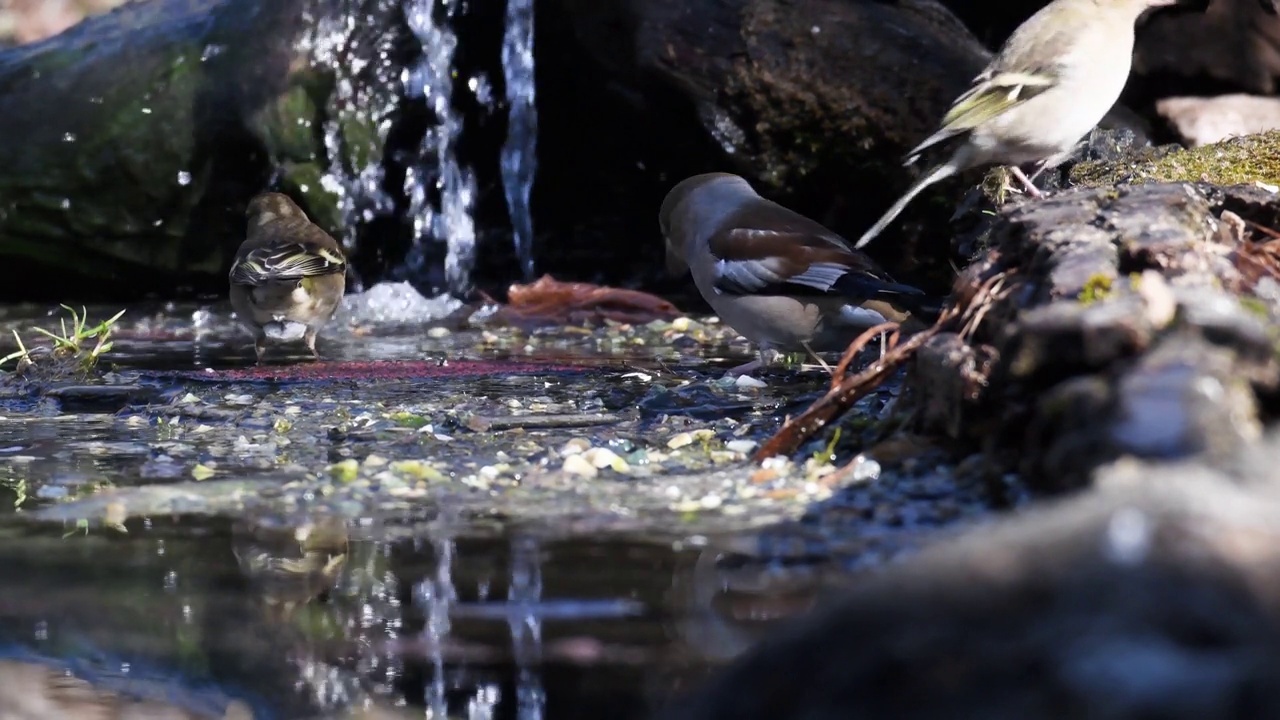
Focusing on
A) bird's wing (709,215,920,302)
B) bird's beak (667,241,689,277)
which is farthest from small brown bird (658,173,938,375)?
bird's beak (667,241,689,277)

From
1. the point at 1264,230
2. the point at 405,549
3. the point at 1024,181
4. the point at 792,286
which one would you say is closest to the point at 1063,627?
the point at 405,549

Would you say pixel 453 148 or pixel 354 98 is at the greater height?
pixel 354 98

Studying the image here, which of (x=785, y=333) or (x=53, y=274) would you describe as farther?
(x=53, y=274)

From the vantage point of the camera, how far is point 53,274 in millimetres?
10875

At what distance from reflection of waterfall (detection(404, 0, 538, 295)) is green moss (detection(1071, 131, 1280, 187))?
4624 millimetres

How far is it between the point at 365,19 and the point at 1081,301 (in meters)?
7.91

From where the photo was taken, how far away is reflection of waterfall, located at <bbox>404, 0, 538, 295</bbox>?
1048cm

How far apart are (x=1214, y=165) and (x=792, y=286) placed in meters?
1.75

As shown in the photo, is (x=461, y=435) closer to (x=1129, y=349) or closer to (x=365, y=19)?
(x=1129, y=349)

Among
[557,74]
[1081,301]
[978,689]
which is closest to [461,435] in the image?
[1081,301]

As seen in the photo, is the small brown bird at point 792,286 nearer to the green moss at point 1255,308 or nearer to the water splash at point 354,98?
the green moss at point 1255,308

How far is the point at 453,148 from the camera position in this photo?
1082 cm

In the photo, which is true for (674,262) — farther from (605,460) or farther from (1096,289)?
(1096,289)

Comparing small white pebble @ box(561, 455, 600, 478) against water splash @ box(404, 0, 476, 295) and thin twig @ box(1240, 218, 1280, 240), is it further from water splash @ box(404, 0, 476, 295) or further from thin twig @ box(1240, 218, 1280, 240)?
water splash @ box(404, 0, 476, 295)
